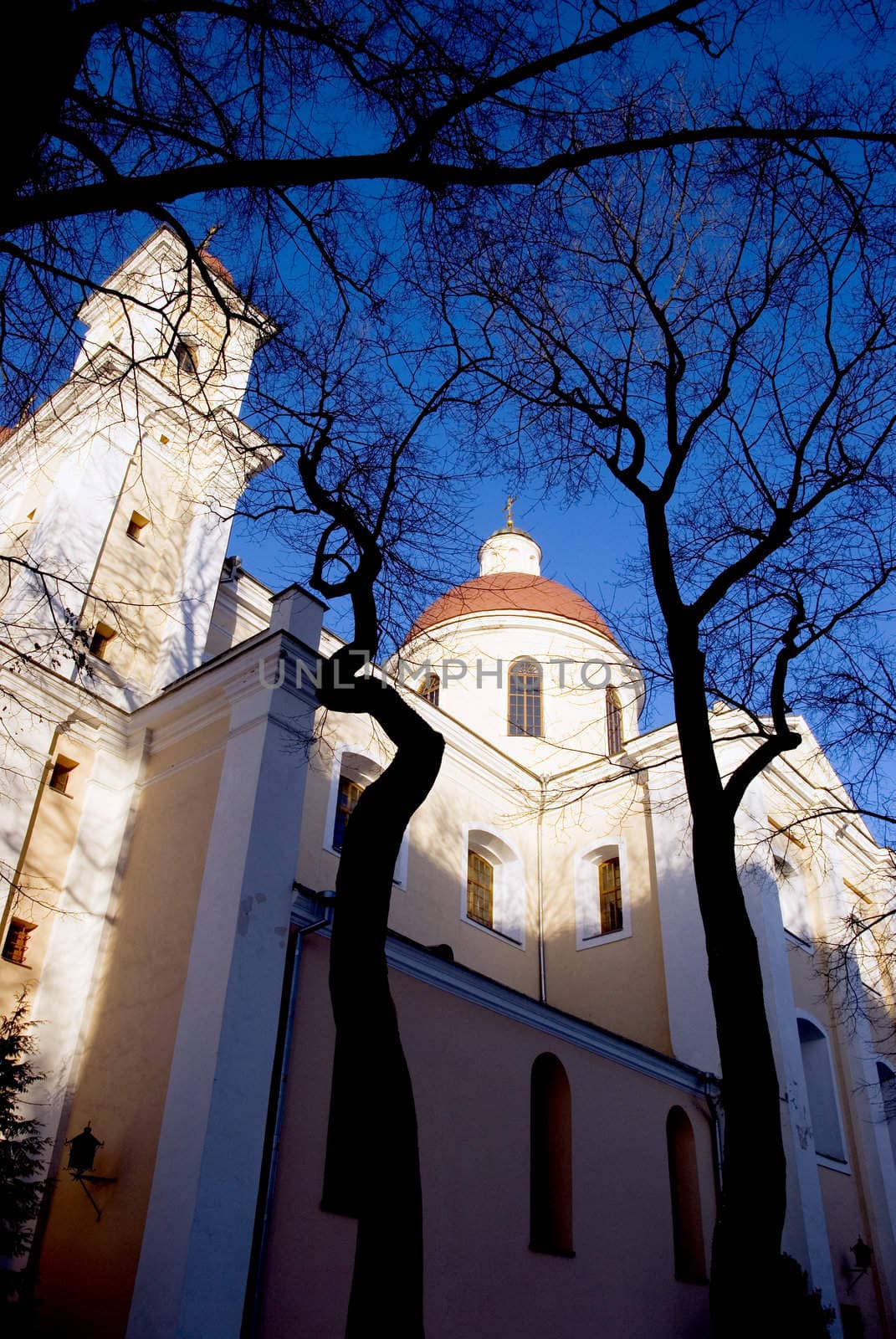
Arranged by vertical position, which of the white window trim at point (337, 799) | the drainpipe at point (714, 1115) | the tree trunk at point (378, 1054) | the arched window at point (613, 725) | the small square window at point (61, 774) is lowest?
the tree trunk at point (378, 1054)

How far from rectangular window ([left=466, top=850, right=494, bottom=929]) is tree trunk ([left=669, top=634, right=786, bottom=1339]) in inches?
441

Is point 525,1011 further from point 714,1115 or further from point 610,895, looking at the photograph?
Answer: point 610,895

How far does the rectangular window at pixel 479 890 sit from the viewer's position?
17469mm

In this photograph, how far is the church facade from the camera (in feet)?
27.3

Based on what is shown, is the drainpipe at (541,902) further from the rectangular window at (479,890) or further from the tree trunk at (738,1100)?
the tree trunk at (738,1100)

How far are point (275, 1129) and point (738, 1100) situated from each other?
4557 mm

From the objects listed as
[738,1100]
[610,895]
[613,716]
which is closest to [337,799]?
[610,895]

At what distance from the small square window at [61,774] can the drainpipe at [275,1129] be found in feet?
12.0

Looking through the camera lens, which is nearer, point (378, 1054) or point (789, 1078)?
point (378, 1054)

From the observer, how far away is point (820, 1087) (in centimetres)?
1731

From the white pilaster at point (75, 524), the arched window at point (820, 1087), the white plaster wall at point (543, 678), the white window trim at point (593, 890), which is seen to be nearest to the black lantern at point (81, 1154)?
the white pilaster at point (75, 524)

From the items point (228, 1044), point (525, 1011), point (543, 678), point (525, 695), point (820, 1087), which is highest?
point (543, 678)

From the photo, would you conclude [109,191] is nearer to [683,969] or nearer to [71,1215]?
[71,1215]

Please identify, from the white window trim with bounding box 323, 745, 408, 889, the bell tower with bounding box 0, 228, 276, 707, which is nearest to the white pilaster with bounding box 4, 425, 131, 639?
the bell tower with bounding box 0, 228, 276, 707
